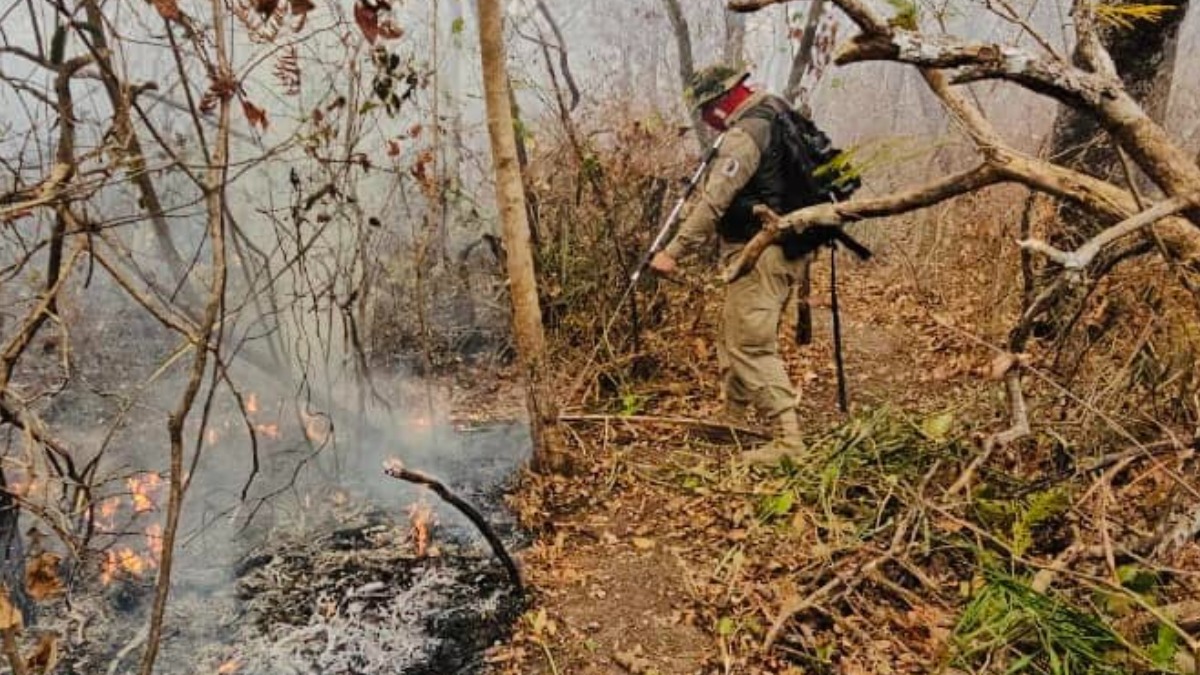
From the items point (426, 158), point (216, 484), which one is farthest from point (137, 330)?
point (426, 158)

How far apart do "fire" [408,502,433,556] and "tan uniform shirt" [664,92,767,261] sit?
1.92 metres

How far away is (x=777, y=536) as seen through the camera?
12.3 ft

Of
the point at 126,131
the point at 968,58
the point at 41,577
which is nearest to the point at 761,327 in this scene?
the point at 968,58

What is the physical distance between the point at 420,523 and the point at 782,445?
200 cm

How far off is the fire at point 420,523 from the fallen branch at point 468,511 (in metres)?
0.55

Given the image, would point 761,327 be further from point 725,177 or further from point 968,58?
point 968,58

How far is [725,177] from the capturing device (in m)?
4.19

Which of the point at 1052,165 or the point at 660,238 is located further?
the point at 660,238

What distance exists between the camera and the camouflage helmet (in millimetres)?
4426

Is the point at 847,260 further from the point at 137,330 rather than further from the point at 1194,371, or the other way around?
the point at 137,330

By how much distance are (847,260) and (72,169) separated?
25.2 feet

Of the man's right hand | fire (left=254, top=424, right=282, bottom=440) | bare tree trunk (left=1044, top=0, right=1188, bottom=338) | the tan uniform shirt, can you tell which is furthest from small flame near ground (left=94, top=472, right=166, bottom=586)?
bare tree trunk (left=1044, top=0, right=1188, bottom=338)

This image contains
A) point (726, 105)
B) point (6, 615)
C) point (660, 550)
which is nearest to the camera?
point (6, 615)

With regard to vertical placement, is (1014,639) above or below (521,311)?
below
